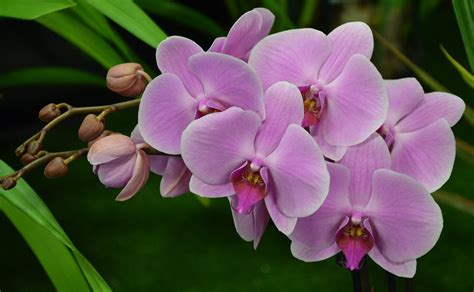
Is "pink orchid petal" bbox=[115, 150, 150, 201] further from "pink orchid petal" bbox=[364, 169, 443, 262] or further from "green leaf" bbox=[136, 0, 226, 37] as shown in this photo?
"green leaf" bbox=[136, 0, 226, 37]

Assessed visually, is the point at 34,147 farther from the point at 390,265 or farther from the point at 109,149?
the point at 390,265

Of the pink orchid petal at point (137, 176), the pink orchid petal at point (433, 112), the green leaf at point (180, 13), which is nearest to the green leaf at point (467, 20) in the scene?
the pink orchid petal at point (433, 112)

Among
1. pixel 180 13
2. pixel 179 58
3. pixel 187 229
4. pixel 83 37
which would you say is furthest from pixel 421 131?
pixel 187 229

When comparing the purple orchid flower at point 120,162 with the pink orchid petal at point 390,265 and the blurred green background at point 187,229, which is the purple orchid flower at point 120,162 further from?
the blurred green background at point 187,229

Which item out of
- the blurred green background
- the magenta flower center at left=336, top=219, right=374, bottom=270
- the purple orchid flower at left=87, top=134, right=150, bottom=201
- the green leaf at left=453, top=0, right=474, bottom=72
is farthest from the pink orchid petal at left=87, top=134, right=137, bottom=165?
the blurred green background

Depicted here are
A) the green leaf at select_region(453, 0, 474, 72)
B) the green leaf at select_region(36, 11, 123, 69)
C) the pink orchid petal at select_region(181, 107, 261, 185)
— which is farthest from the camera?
the green leaf at select_region(36, 11, 123, 69)
